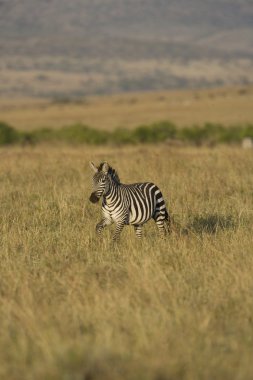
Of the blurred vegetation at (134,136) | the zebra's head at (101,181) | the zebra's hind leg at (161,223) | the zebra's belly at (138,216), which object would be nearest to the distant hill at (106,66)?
the blurred vegetation at (134,136)

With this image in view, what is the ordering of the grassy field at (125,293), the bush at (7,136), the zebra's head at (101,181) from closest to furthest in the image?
1. the grassy field at (125,293)
2. the zebra's head at (101,181)
3. the bush at (7,136)

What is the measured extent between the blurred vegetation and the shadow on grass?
46.6 feet

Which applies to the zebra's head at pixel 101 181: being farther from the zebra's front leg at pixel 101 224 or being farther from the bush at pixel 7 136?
the bush at pixel 7 136

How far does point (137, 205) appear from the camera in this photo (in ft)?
→ 31.1

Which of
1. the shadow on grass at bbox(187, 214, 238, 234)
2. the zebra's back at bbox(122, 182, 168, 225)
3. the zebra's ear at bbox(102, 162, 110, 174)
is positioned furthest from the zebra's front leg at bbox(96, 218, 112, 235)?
the shadow on grass at bbox(187, 214, 238, 234)

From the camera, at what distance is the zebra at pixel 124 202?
8.99 m

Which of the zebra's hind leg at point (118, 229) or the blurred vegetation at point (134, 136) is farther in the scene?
the blurred vegetation at point (134, 136)

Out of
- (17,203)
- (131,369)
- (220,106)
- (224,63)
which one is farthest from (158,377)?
(224,63)

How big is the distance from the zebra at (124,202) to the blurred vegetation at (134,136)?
15.5 metres

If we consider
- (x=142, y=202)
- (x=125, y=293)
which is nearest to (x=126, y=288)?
(x=125, y=293)

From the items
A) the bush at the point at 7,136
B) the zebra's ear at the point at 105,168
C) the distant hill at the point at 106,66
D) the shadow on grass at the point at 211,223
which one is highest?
the distant hill at the point at 106,66

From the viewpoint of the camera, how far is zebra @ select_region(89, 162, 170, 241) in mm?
8992

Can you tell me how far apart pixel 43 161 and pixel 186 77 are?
5496 inches

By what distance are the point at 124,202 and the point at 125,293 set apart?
7.99 feet
